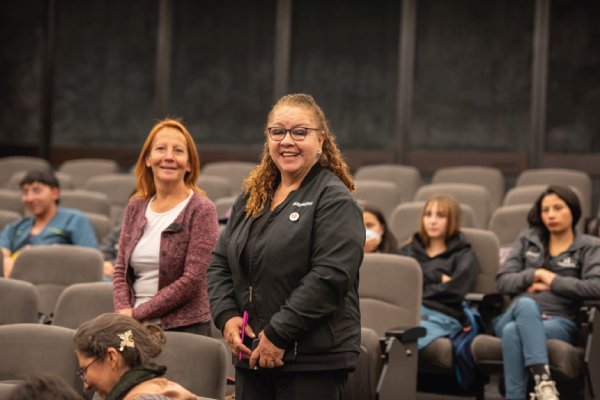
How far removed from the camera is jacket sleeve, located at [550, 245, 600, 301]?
11.0ft

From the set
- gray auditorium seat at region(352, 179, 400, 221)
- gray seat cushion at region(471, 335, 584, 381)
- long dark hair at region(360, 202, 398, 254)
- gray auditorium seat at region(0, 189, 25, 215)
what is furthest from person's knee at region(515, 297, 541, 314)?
gray auditorium seat at region(0, 189, 25, 215)

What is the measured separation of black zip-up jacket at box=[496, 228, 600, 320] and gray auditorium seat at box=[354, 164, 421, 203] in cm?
214

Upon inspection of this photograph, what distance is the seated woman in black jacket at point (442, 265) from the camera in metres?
3.58

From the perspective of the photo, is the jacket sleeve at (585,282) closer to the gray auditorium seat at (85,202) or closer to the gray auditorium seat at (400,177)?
the gray auditorium seat at (400,177)

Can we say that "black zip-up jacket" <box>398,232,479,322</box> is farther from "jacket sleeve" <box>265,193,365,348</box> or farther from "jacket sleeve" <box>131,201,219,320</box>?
"jacket sleeve" <box>265,193,365,348</box>

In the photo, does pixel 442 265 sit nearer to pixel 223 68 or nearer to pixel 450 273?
pixel 450 273

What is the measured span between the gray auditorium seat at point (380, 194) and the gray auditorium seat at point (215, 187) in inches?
36.1

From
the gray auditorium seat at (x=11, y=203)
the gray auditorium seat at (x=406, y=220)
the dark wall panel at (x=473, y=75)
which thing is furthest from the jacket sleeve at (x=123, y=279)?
the dark wall panel at (x=473, y=75)

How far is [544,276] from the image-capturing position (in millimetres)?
3492

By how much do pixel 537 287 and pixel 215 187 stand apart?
8.48ft

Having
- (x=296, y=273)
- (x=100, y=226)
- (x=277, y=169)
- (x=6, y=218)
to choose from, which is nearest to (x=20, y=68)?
(x=6, y=218)

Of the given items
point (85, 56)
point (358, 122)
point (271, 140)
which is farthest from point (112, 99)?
point (271, 140)

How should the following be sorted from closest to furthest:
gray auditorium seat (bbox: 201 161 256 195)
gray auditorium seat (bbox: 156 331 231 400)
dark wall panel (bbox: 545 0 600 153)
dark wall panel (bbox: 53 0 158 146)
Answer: gray auditorium seat (bbox: 156 331 231 400)
gray auditorium seat (bbox: 201 161 256 195)
dark wall panel (bbox: 545 0 600 153)
dark wall panel (bbox: 53 0 158 146)

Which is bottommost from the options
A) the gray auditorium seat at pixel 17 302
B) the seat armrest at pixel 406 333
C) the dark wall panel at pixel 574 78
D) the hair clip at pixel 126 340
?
the seat armrest at pixel 406 333
